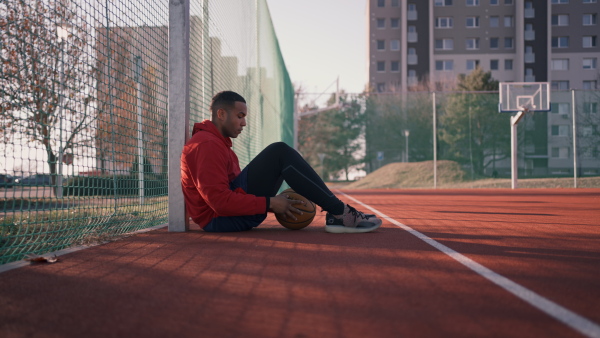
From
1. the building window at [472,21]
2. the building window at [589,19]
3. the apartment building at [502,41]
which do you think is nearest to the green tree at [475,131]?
the apartment building at [502,41]

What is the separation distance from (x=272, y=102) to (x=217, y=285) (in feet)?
37.2

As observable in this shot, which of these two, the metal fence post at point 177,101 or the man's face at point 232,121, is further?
the metal fence post at point 177,101

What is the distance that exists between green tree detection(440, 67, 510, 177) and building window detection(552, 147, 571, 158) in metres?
1.61

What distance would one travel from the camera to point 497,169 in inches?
783

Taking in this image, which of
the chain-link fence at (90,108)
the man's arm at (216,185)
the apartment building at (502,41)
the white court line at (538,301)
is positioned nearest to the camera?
the white court line at (538,301)

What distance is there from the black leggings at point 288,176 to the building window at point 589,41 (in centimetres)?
4835

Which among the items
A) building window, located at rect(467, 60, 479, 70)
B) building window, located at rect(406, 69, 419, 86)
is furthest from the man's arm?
building window, located at rect(467, 60, 479, 70)

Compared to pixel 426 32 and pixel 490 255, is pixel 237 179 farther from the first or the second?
pixel 426 32

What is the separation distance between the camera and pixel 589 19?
44281 mm

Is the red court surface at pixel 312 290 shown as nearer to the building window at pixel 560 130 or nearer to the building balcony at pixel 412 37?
the building window at pixel 560 130

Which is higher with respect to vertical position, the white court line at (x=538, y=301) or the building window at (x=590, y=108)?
the building window at (x=590, y=108)

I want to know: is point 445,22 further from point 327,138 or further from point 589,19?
point 327,138

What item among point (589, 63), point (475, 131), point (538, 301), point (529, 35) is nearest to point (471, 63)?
point (529, 35)

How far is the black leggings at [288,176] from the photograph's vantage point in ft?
12.7
